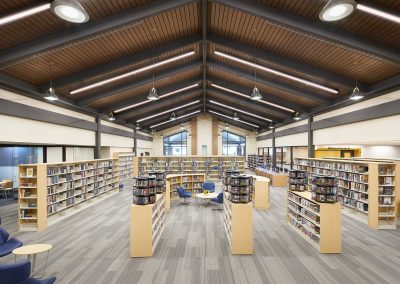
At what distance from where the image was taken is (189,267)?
4793mm

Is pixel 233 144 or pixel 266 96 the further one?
pixel 233 144

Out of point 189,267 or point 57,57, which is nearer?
point 189,267

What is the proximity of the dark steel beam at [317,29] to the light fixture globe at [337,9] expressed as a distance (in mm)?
2216

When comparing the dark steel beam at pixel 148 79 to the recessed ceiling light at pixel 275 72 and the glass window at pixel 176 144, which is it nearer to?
the recessed ceiling light at pixel 275 72

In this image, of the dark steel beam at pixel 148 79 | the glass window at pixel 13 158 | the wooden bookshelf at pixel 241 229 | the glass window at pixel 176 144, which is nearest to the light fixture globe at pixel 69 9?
→ the wooden bookshelf at pixel 241 229

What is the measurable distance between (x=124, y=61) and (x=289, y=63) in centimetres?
540

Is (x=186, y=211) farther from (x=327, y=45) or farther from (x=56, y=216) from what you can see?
(x=327, y=45)

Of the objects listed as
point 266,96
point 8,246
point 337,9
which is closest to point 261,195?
point 266,96

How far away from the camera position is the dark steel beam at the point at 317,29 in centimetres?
548

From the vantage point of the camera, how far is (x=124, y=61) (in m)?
7.86

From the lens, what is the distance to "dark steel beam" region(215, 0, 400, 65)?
5484 mm

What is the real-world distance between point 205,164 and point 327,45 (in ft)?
36.7

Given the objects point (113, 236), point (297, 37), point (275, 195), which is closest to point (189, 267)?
point (113, 236)

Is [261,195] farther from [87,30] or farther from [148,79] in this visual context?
[87,30]
